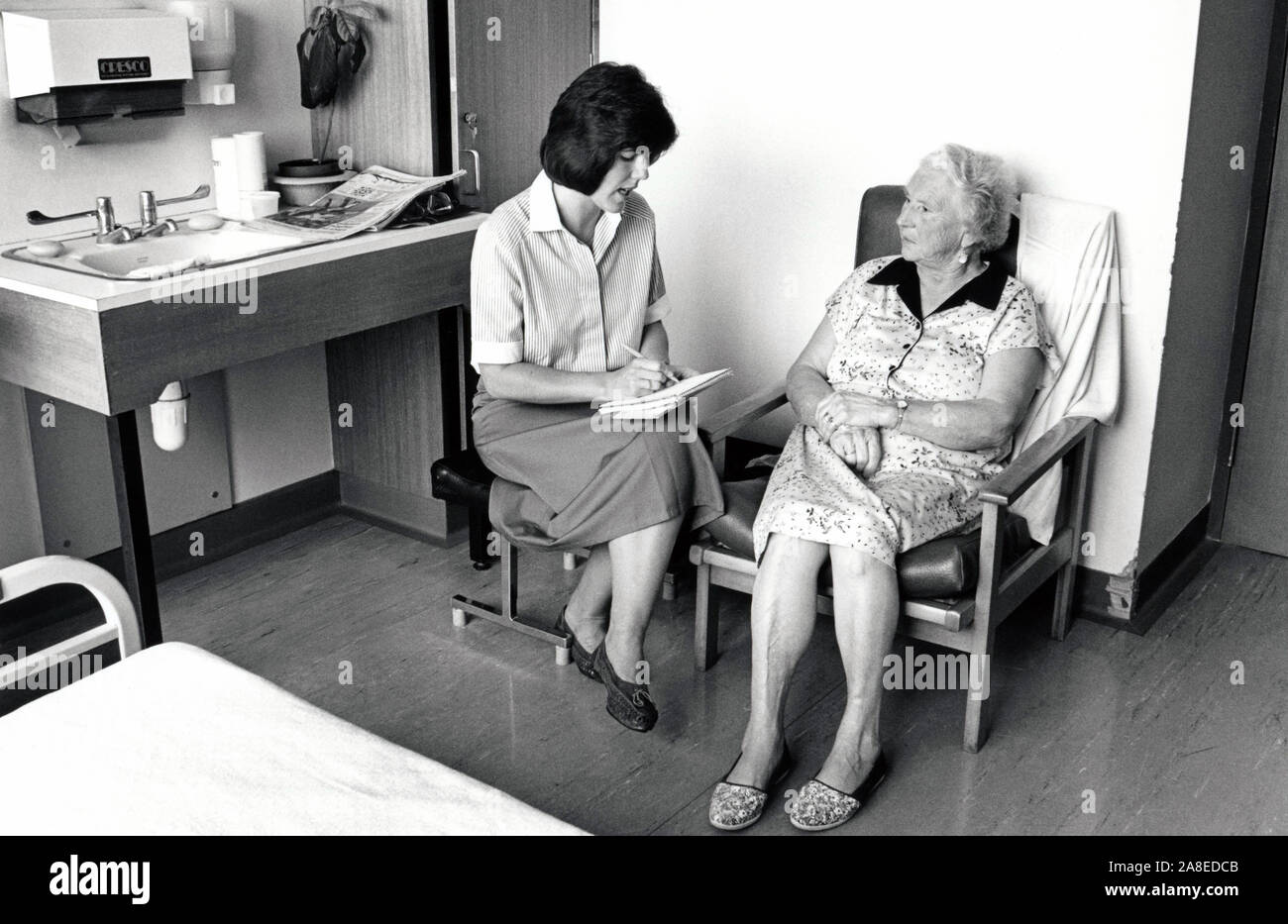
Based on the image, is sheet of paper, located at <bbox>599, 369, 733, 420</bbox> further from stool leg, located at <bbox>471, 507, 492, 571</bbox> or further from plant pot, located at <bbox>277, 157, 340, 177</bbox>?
plant pot, located at <bbox>277, 157, 340, 177</bbox>

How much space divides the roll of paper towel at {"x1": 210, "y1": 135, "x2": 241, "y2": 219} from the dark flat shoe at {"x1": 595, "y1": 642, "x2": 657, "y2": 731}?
4.64 feet

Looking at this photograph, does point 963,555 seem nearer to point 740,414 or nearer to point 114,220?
point 740,414

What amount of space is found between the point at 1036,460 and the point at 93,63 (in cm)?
207

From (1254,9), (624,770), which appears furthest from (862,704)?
(1254,9)

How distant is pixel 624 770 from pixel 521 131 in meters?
1.77

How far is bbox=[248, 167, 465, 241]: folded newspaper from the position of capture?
3020mm

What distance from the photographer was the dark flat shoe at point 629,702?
8.66ft

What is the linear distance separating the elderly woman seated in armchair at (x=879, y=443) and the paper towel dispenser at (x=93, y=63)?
4.97 feet

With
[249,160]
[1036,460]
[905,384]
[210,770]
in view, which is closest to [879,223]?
[905,384]

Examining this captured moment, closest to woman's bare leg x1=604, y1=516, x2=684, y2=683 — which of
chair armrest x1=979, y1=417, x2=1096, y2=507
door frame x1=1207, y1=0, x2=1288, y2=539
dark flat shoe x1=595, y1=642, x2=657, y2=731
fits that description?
dark flat shoe x1=595, y1=642, x2=657, y2=731

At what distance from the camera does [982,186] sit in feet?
8.80

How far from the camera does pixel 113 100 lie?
288cm

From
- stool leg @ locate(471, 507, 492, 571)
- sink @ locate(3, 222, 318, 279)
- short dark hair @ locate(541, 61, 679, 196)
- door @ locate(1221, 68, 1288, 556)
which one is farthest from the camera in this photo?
stool leg @ locate(471, 507, 492, 571)
